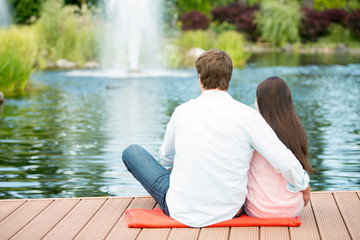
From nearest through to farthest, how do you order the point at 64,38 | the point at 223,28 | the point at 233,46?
1. the point at 64,38
2. the point at 233,46
3. the point at 223,28

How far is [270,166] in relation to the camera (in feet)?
10.2

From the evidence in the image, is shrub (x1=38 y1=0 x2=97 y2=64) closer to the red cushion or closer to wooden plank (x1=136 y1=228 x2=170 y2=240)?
the red cushion

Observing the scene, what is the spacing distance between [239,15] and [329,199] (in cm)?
3046

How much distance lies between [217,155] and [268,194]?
0.41m

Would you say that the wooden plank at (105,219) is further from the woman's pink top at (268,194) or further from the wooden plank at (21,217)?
the woman's pink top at (268,194)

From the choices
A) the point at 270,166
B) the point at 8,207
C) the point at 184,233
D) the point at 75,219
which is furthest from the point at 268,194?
the point at 8,207

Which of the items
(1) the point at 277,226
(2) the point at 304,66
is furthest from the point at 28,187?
(2) the point at 304,66

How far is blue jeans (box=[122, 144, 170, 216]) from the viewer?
3.29 meters

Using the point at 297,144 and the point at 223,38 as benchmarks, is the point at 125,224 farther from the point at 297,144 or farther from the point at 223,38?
the point at 223,38

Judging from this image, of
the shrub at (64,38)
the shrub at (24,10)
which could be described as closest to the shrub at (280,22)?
the shrub at (24,10)

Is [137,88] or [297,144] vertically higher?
[297,144]

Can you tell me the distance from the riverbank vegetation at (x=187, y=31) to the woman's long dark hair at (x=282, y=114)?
8.46 metres

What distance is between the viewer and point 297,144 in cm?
310

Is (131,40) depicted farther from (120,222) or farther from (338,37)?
(338,37)
